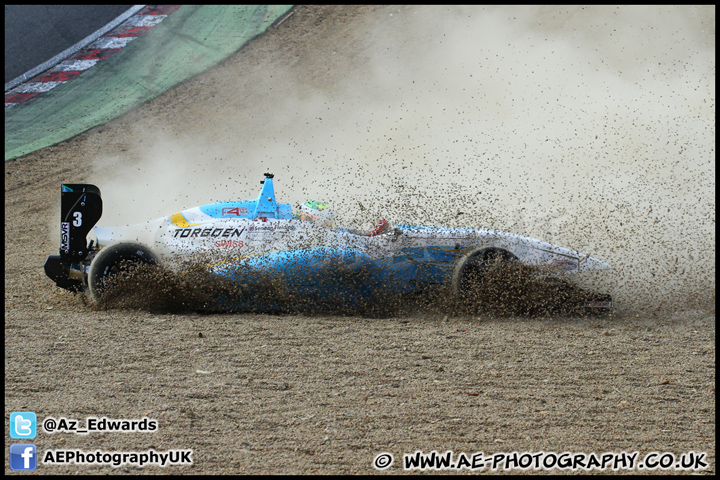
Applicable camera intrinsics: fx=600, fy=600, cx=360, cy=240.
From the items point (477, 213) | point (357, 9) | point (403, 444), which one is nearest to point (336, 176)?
point (477, 213)

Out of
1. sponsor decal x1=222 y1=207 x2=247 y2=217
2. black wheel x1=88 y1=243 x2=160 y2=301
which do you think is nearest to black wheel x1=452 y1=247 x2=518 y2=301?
sponsor decal x1=222 y1=207 x2=247 y2=217

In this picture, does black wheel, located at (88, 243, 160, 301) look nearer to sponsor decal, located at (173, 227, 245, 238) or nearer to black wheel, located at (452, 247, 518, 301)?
sponsor decal, located at (173, 227, 245, 238)

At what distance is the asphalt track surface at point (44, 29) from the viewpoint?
14.6 metres

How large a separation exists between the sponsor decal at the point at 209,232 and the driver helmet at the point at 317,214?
2.43ft

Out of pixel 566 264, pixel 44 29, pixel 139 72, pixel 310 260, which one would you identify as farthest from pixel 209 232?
pixel 44 29

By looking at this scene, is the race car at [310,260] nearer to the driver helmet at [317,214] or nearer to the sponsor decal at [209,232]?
the sponsor decal at [209,232]

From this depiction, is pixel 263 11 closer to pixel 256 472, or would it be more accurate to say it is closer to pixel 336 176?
pixel 336 176

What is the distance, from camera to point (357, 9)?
16.3 metres

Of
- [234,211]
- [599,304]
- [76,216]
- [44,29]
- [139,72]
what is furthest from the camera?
[44,29]

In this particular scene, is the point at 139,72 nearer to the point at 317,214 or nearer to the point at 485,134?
the point at 485,134

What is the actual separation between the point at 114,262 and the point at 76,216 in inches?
23.5

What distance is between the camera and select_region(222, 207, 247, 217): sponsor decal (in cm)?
599

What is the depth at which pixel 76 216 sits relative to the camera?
5590 mm

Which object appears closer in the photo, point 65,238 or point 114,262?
point 114,262
